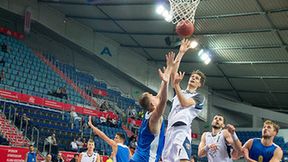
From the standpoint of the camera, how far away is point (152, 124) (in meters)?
5.71

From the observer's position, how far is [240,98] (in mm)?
33281

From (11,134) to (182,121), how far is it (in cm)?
1366

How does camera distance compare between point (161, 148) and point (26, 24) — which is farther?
point (26, 24)

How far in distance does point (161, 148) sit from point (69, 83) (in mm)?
19898

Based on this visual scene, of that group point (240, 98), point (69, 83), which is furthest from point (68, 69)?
point (240, 98)

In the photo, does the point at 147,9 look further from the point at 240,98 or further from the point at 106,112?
the point at 240,98

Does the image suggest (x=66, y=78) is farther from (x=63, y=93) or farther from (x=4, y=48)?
(x=4, y=48)

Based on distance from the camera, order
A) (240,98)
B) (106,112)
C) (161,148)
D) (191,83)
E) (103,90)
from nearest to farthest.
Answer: (161,148) < (191,83) < (106,112) < (103,90) < (240,98)

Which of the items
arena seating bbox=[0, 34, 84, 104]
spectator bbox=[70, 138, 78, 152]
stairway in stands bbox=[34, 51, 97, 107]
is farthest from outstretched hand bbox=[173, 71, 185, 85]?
stairway in stands bbox=[34, 51, 97, 107]

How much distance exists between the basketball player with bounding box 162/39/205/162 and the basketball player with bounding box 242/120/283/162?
4.79 ft

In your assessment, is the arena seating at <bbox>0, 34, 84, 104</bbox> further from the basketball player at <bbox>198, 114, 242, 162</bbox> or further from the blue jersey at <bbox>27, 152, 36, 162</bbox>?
the basketball player at <bbox>198, 114, 242, 162</bbox>

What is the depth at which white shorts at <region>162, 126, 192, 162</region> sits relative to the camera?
6422 mm

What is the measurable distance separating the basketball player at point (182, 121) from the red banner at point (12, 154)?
35.5 ft

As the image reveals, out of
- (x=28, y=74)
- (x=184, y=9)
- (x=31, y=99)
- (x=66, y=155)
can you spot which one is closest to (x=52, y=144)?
(x=66, y=155)
